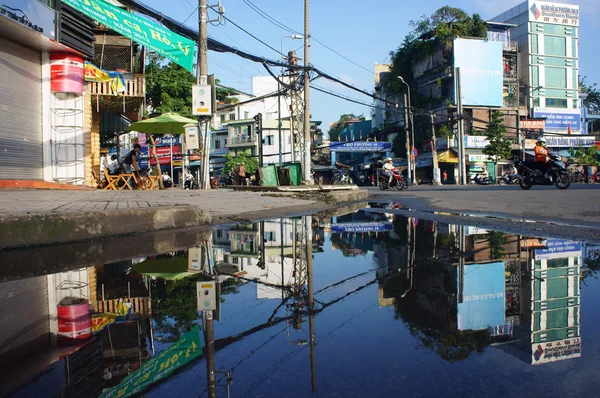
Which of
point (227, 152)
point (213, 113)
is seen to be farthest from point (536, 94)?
point (213, 113)

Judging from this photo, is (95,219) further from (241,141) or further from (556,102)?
(556,102)

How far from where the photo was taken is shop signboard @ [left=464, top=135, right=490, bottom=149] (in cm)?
4231

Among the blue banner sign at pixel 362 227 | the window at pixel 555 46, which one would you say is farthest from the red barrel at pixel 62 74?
the window at pixel 555 46

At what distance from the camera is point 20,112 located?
1223cm

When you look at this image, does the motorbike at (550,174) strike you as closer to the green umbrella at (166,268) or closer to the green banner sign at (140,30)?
the green banner sign at (140,30)

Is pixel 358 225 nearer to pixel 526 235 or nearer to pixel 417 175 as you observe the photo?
pixel 526 235

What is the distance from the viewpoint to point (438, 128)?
4328cm

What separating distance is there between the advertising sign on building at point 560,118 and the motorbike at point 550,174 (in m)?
35.5

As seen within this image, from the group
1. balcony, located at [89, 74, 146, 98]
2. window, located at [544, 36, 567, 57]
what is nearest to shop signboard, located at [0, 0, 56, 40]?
balcony, located at [89, 74, 146, 98]

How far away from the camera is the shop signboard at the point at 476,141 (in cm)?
4231

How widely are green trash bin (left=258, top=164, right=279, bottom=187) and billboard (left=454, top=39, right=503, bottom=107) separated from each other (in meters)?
30.3

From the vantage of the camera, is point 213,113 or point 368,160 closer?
point 213,113

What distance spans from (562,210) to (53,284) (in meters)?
6.95

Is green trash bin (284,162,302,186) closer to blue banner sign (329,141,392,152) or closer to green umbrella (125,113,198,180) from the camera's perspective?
green umbrella (125,113,198,180)
